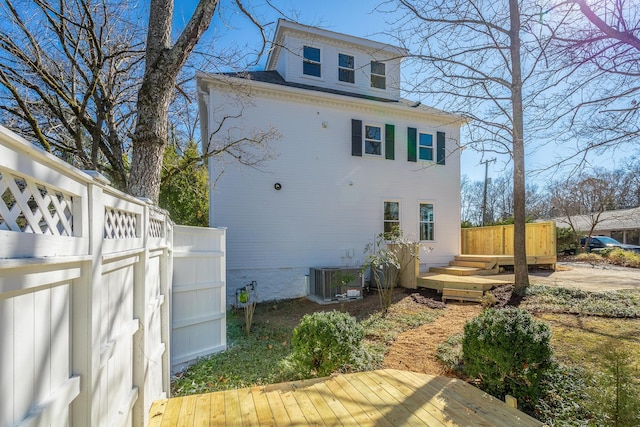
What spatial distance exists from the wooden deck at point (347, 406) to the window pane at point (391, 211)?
7.01 meters

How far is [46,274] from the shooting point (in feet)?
3.20

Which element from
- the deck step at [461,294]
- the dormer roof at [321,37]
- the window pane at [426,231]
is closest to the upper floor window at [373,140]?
the dormer roof at [321,37]

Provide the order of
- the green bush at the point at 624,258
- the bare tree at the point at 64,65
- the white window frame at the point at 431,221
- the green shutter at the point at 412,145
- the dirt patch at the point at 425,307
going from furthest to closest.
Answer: the green bush at the point at 624,258
the white window frame at the point at 431,221
the green shutter at the point at 412,145
the bare tree at the point at 64,65
the dirt patch at the point at 425,307

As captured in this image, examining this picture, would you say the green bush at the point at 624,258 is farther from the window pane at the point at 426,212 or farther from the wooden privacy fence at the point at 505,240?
the window pane at the point at 426,212

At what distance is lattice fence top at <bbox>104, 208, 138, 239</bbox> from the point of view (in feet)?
5.12

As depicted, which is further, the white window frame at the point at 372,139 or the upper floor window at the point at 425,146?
the upper floor window at the point at 425,146

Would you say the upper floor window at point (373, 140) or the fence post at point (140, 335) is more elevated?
the upper floor window at point (373, 140)

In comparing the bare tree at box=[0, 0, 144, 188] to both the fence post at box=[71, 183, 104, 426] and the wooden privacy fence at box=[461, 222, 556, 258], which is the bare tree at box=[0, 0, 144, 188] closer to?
the fence post at box=[71, 183, 104, 426]

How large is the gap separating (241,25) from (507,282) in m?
8.56

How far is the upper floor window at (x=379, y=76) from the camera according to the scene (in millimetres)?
10789

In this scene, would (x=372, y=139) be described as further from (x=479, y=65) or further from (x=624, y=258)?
(x=624, y=258)

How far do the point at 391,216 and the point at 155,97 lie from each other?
7.80 m

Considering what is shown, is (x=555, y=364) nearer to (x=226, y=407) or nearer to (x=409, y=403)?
(x=409, y=403)

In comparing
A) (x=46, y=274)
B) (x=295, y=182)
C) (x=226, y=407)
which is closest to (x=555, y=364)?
(x=226, y=407)
